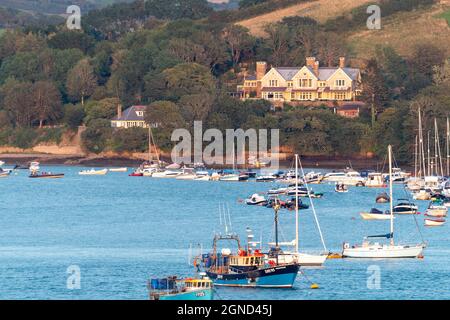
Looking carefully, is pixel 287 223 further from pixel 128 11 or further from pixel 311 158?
pixel 128 11

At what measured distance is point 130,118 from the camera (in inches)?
4478

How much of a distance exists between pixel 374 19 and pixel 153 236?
3346 inches

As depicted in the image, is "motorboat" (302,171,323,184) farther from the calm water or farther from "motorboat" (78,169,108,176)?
"motorboat" (78,169,108,176)

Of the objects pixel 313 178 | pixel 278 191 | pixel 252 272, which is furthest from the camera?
pixel 313 178

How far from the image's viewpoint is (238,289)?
33.3m

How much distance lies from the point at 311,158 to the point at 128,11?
226 ft

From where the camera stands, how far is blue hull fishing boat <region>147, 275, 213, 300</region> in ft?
96.2

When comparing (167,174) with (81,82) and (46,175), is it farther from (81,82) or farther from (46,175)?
(81,82)

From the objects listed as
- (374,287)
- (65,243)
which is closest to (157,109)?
(65,243)

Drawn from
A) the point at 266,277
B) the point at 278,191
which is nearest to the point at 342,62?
the point at 278,191

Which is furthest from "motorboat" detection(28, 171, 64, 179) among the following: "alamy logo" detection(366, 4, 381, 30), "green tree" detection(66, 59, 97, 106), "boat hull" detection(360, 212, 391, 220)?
"alamy logo" detection(366, 4, 381, 30)

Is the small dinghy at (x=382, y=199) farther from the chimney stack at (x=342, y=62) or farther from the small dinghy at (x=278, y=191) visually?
the chimney stack at (x=342, y=62)

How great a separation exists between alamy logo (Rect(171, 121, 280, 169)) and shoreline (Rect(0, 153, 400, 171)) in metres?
1.87

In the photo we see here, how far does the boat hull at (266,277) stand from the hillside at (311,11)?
10820cm
